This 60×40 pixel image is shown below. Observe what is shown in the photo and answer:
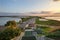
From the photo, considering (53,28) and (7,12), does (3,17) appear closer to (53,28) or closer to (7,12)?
(7,12)

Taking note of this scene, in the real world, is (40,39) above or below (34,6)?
below

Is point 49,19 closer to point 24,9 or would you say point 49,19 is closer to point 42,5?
point 42,5

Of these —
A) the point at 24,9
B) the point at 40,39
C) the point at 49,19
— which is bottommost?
the point at 40,39

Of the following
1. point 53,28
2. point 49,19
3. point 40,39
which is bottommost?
point 40,39

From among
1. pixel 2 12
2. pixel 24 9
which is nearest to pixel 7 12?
pixel 2 12

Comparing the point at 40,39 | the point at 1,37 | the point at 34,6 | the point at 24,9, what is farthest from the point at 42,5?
the point at 1,37

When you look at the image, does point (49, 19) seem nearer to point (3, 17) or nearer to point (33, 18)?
point (33, 18)

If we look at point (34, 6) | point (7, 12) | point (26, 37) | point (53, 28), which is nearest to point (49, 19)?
point (53, 28)

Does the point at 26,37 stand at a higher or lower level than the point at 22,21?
lower
